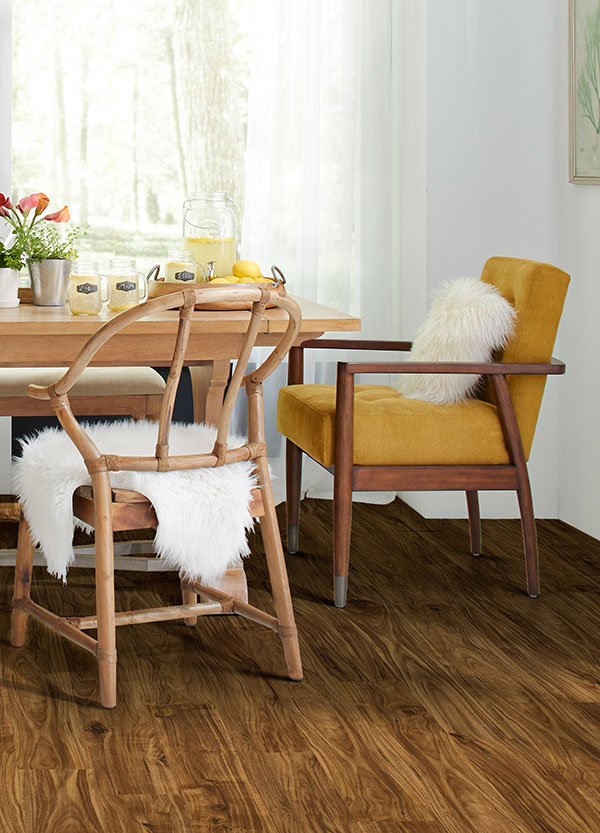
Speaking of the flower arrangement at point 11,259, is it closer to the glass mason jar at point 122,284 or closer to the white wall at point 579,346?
the glass mason jar at point 122,284

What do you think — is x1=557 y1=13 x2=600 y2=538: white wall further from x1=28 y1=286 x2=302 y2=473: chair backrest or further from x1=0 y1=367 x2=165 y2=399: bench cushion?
x1=28 y1=286 x2=302 y2=473: chair backrest

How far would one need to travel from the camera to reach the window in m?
4.05

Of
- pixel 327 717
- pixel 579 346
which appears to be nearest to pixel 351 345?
pixel 579 346

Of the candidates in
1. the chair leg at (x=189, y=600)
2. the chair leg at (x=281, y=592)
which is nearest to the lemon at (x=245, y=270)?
the chair leg at (x=281, y=592)

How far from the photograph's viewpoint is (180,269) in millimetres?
2797

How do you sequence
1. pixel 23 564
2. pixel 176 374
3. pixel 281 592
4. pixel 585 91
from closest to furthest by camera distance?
pixel 176 374
pixel 281 592
pixel 23 564
pixel 585 91

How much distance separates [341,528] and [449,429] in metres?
0.40

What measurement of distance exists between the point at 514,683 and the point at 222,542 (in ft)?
2.44

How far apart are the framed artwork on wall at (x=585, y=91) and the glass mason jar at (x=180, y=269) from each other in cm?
151

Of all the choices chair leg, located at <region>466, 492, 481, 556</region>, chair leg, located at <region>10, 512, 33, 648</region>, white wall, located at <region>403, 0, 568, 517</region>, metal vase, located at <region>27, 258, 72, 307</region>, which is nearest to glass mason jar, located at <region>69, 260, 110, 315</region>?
metal vase, located at <region>27, 258, 72, 307</region>

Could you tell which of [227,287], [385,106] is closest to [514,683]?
[227,287]

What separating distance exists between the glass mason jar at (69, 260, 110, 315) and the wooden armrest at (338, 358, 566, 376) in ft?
2.19

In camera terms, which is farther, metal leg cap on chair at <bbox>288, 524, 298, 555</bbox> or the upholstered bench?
metal leg cap on chair at <bbox>288, 524, 298, 555</bbox>

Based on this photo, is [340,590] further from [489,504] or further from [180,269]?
[489,504]
